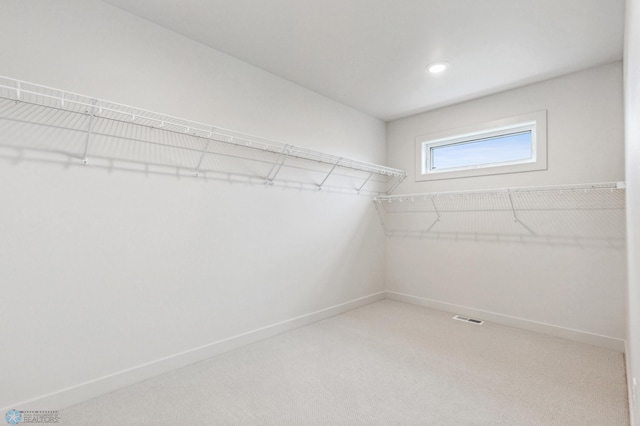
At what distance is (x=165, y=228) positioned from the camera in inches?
81.7

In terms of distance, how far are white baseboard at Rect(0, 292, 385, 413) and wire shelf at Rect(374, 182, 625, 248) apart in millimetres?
1608

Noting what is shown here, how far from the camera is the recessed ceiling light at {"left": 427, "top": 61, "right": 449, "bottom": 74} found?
8.13 ft

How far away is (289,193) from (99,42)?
1636 mm

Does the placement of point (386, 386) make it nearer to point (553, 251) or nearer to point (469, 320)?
point (469, 320)

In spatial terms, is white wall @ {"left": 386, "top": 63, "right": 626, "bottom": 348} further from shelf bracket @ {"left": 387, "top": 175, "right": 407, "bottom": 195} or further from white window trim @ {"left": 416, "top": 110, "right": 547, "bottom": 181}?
shelf bracket @ {"left": 387, "top": 175, "right": 407, "bottom": 195}

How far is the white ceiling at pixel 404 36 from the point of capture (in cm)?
185

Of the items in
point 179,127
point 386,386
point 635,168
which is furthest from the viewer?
point 179,127

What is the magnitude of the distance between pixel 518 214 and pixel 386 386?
80.6 inches

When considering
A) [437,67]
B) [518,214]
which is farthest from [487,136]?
[437,67]

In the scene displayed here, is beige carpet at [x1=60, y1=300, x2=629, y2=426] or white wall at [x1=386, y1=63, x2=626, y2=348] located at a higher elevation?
white wall at [x1=386, y1=63, x2=626, y2=348]

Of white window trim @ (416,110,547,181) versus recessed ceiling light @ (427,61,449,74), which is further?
white window trim @ (416,110,547,181)

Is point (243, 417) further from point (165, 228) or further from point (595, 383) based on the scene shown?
point (595, 383)

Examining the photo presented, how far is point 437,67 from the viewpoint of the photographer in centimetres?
254

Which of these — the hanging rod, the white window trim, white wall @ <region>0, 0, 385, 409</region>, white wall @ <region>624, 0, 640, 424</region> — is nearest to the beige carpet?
white wall @ <region>0, 0, 385, 409</region>
